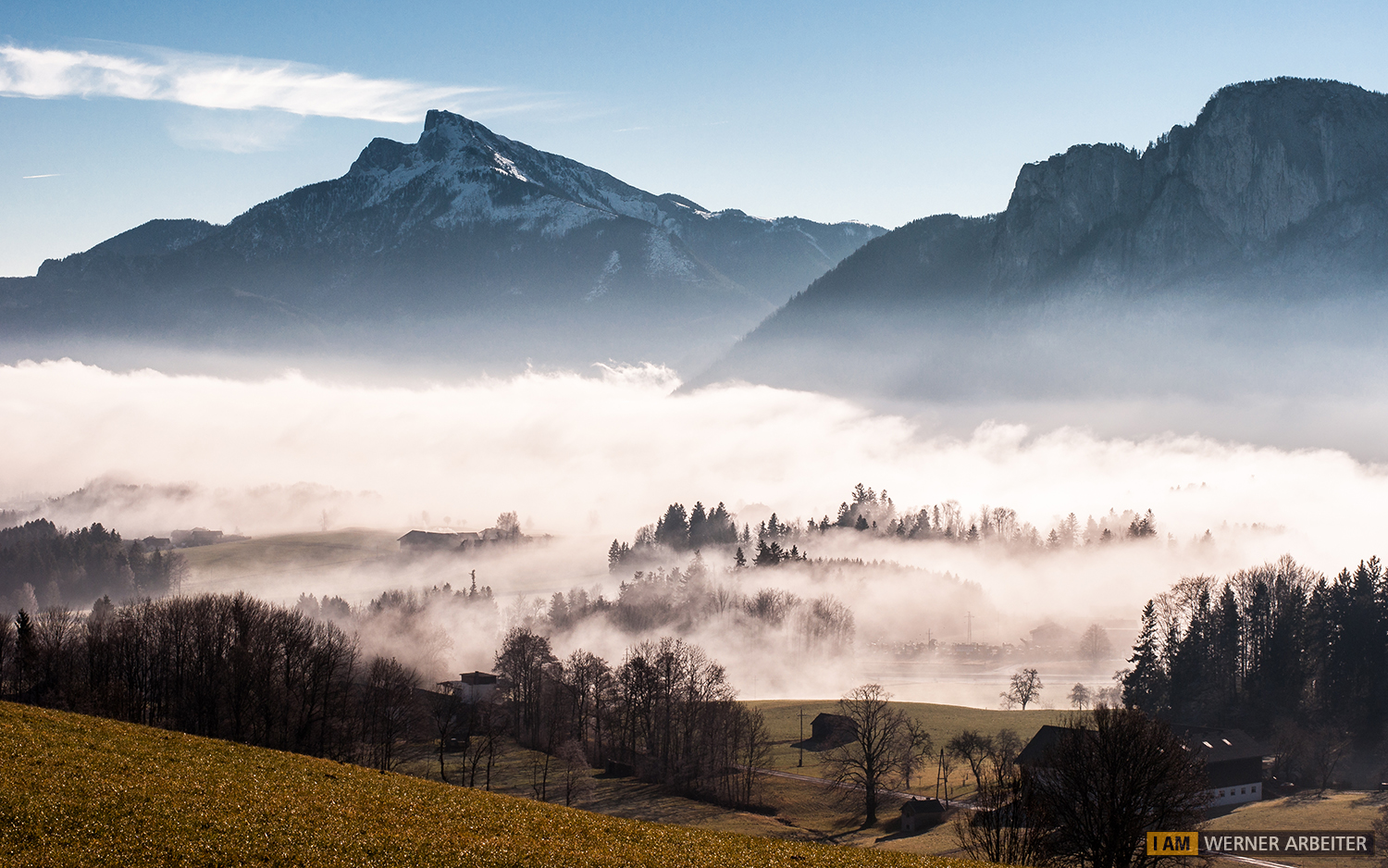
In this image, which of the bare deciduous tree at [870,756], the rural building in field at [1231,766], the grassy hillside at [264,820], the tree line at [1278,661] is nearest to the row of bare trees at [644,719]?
the bare deciduous tree at [870,756]

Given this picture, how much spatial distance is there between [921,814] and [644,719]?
142 feet

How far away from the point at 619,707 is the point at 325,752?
4763cm

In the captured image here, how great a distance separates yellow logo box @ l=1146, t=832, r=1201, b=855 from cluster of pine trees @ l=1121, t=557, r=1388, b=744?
73.2 metres

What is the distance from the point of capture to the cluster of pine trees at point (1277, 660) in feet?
400

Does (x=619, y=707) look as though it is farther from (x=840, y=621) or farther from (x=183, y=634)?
(x=840, y=621)

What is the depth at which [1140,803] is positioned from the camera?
5331cm

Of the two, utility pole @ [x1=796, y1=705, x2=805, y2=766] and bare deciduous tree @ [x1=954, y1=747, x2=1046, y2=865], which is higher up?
bare deciduous tree @ [x1=954, y1=747, x2=1046, y2=865]

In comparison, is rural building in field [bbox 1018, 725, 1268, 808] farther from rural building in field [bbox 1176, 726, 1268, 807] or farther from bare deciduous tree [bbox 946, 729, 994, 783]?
bare deciduous tree [bbox 946, 729, 994, 783]

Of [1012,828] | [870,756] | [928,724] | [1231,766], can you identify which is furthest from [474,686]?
[1012,828]

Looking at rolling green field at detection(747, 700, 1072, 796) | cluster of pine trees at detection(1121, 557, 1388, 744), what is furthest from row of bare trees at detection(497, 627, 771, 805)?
cluster of pine trees at detection(1121, 557, 1388, 744)

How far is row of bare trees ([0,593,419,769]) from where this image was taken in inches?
3223

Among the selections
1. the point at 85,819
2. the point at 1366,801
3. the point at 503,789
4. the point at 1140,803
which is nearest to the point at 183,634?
the point at 503,789

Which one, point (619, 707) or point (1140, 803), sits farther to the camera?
point (619, 707)

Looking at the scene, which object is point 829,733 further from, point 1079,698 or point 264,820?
point 264,820
